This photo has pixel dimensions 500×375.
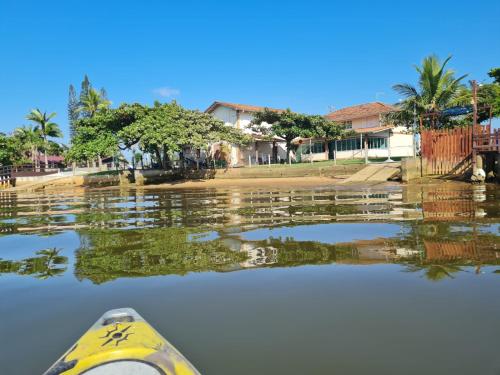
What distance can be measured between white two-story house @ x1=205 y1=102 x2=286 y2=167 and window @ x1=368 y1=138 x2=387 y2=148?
27.7ft

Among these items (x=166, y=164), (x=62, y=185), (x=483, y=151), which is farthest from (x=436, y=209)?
(x=62, y=185)

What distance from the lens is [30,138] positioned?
161ft

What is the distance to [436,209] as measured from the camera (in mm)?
8930

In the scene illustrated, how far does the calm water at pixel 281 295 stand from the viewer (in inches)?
94.9

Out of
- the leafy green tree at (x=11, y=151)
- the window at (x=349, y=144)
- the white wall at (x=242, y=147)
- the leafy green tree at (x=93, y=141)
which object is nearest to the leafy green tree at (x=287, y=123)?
the white wall at (x=242, y=147)

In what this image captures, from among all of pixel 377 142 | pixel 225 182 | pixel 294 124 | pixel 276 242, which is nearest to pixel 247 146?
pixel 294 124

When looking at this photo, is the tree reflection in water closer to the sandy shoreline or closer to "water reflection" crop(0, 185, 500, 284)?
"water reflection" crop(0, 185, 500, 284)

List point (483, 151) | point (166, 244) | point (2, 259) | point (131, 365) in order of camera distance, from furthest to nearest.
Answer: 1. point (483, 151)
2. point (166, 244)
3. point (2, 259)
4. point (131, 365)

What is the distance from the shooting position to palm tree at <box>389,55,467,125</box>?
25.4m

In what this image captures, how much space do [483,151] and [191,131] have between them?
18499mm

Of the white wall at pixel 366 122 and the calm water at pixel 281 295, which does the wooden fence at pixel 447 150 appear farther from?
the white wall at pixel 366 122

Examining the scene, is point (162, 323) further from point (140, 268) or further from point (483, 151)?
point (483, 151)

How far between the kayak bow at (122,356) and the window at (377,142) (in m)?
35.4

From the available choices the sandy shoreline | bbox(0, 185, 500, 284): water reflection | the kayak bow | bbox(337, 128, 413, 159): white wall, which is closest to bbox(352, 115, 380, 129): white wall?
bbox(337, 128, 413, 159): white wall
